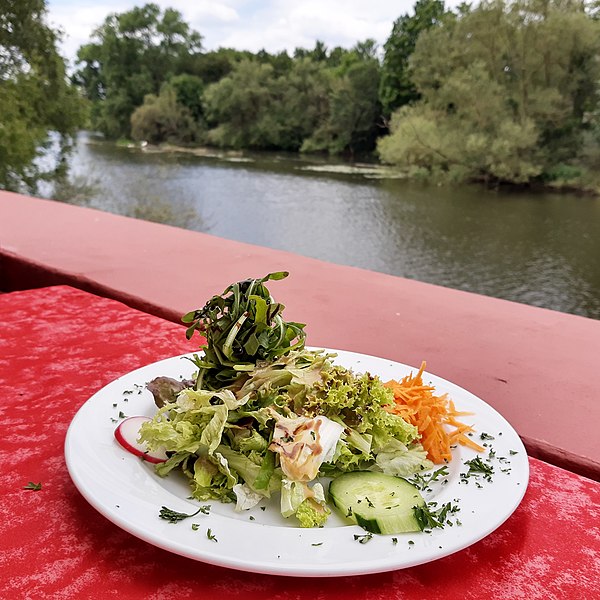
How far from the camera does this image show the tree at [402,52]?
24.7 meters

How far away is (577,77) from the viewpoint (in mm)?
19266

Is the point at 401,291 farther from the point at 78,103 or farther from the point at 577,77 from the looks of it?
the point at 577,77

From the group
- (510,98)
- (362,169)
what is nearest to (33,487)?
(510,98)

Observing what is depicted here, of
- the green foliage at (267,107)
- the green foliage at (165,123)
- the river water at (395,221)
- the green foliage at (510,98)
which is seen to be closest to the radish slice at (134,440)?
the river water at (395,221)

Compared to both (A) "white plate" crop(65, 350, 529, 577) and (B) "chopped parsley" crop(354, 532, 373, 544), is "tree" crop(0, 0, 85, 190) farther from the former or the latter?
(B) "chopped parsley" crop(354, 532, 373, 544)

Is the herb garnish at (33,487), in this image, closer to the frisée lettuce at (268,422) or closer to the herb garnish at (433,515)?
the frisée lettuce at (268,422)

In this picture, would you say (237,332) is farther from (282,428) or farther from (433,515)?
(433,515)

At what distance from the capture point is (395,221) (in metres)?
15.6

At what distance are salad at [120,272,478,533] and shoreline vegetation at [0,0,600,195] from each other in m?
13.8

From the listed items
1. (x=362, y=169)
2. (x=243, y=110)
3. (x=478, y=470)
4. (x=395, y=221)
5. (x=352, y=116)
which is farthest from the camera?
(x=243, y=110)

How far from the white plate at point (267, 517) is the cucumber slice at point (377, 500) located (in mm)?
11

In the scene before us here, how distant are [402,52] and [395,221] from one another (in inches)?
505

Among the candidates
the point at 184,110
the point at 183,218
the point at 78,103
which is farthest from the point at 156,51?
the point at 183,218

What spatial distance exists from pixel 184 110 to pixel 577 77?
17.7 meters
